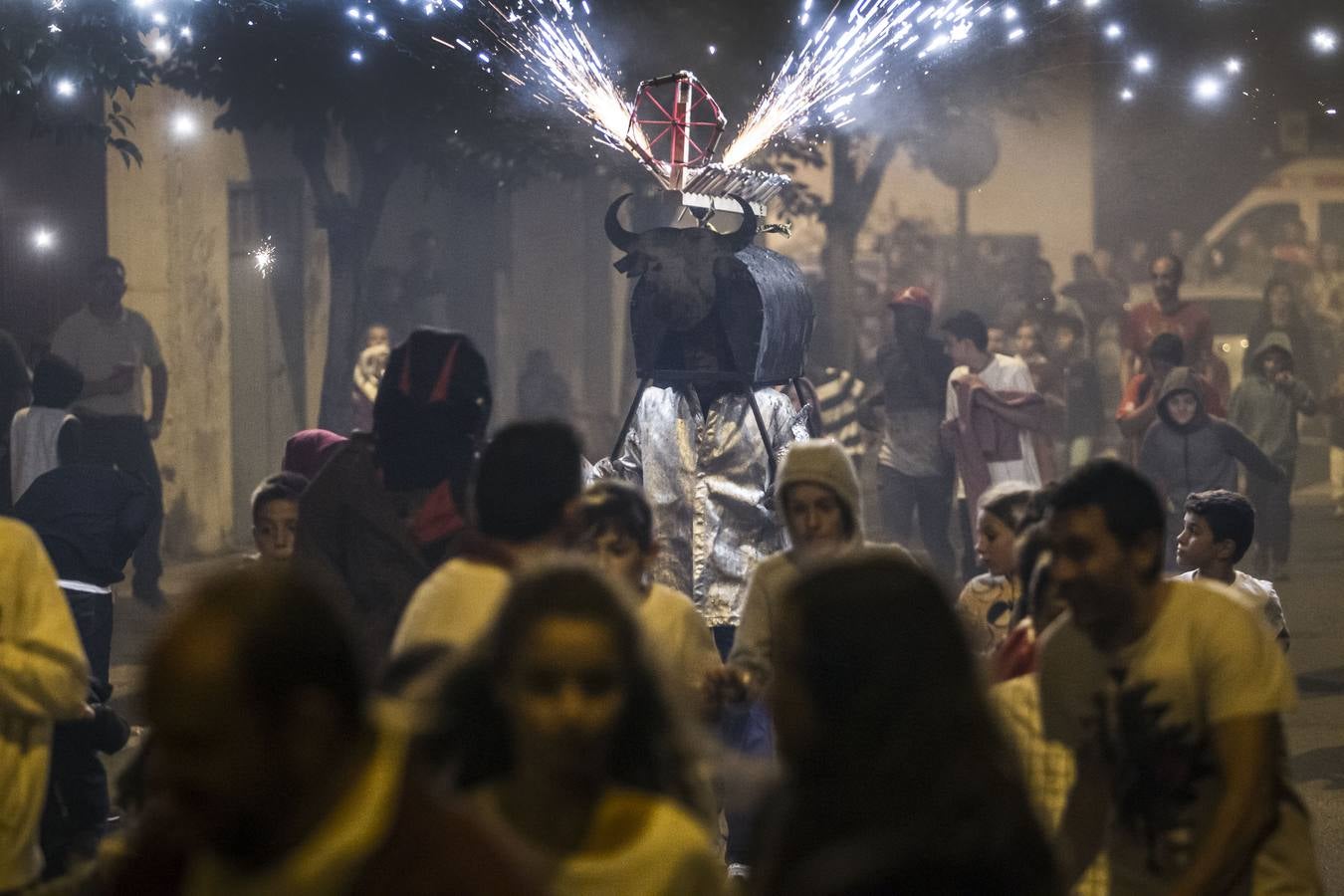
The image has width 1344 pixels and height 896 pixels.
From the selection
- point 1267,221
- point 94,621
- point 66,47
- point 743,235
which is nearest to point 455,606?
point 94,621

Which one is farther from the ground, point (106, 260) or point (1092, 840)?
point (106, 260)

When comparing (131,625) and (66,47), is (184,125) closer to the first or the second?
(66,47)

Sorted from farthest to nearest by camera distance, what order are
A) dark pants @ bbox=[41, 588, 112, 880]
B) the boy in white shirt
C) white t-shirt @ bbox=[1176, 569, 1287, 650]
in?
the boy in white shirt → white t-shirt @ bbox=[1176, 569, 1287, 650] → dark pants @ bbox=[41, 588, 112, 880]

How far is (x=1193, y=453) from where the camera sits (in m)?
11.8

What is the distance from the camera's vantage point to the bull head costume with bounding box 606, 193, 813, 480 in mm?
8055

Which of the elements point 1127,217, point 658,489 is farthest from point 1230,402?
point 1127,217

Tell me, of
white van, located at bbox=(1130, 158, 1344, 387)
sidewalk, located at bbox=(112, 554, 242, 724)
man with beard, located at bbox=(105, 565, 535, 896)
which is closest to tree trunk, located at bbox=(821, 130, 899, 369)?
white van, located at bbox=(1130, 158, 1344, 387)

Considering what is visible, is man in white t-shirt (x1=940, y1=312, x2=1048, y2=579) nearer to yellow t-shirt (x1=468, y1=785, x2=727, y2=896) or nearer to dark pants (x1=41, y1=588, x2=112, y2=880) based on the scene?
dark pants (x1=41, y1=588, x2=112, y2=880)

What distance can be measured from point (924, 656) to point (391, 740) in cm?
61

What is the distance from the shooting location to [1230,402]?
51.4 ft

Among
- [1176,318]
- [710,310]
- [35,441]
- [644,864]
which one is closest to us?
[644,864]

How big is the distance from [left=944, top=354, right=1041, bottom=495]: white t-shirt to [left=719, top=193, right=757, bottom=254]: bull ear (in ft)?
14.8

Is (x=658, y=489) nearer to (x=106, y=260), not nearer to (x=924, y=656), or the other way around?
(x=924, y=656)

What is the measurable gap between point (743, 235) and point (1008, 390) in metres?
4.85
